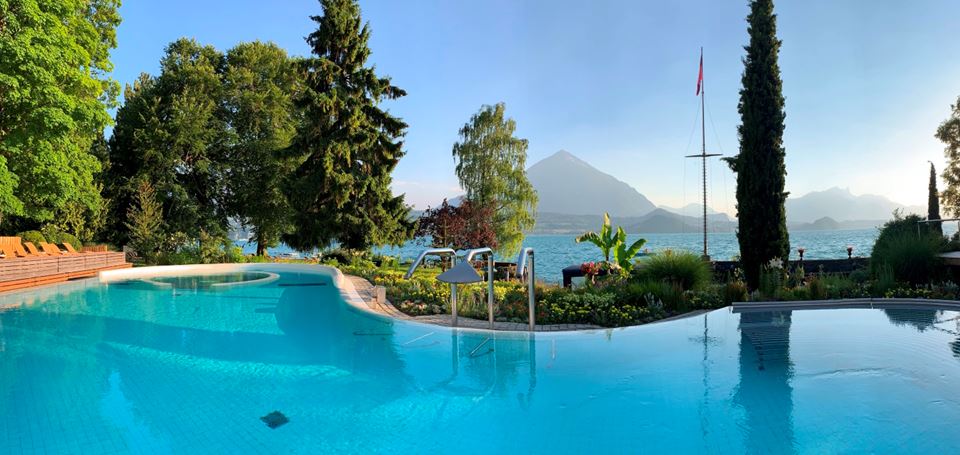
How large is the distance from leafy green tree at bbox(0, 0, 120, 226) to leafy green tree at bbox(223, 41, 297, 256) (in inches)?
315

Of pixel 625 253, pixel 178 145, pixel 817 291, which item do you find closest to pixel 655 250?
pixel 625 253

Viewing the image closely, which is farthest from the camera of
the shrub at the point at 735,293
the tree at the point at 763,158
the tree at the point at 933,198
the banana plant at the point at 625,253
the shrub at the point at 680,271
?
the tree at the point at 933,198

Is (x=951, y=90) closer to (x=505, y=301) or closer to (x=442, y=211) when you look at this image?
(x=442, y=211)

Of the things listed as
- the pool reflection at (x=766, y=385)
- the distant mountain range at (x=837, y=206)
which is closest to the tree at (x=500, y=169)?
the pool reflection at (x=766, y=385)

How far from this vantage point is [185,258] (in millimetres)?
22344

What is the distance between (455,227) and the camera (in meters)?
21.9

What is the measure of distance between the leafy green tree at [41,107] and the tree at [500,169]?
17.6 m

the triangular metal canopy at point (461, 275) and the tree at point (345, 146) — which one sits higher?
the tree at point (345, 146)

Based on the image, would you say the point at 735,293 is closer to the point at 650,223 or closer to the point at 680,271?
the point at 680,271

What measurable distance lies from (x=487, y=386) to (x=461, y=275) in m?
1.94

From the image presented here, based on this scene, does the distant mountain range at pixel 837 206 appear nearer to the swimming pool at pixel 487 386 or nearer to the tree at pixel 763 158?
the tree at pixel 763 158

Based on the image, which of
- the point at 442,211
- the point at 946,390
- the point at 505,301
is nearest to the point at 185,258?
the point at 442,211

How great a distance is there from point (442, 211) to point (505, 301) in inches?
529

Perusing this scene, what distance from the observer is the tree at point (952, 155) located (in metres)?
25.7
